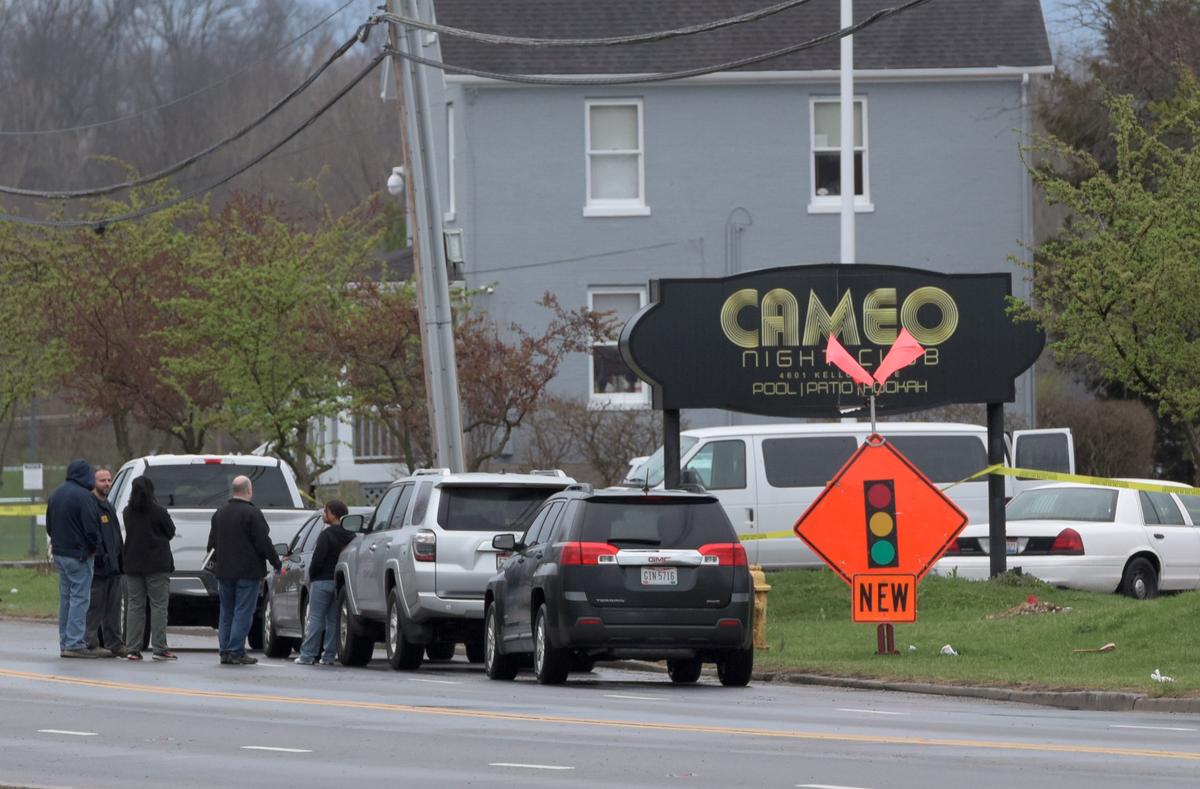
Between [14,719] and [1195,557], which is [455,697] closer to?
[14,719]

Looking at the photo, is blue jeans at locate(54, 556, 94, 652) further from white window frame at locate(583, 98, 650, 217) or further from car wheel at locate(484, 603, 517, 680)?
white window frame at locate(583, 98, 650, 217)

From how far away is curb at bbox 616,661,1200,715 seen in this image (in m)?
15.7

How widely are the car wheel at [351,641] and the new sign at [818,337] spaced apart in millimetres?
4511

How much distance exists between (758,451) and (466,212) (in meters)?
14.1

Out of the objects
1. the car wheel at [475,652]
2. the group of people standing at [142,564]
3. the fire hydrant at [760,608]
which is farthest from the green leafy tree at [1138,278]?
the group of people standing at [142,564]

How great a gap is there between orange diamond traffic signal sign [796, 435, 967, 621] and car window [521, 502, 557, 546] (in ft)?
9.16

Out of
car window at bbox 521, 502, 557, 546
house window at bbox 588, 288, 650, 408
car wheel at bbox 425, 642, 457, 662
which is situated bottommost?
car wheel at bbox 425, 642, 457, 662

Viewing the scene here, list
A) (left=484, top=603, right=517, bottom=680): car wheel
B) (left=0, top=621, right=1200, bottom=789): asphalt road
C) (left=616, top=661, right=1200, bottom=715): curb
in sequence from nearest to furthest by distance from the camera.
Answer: (left=0, top=621, right=1200, bottom=789): asphalt road, (left=616, top=661, right=1200, bottom=715): curb, (left=484, top=603, right=517, bottom=680): car wheel

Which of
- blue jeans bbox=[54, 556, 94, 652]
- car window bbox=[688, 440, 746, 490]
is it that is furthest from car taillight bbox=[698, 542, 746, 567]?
car window bbox=[688, 440, 746, 490]

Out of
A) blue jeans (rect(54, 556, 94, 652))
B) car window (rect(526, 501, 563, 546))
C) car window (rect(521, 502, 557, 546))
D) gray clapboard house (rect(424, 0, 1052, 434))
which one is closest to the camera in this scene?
car window (rect(526, 501, 563, 546))

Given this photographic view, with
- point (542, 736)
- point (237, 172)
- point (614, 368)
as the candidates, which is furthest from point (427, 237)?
point (614, 368)

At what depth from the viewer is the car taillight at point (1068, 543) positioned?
82.9ft

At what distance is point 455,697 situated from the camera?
16.4 meters

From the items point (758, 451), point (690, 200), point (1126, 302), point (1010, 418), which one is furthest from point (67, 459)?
point (1126, 302)
